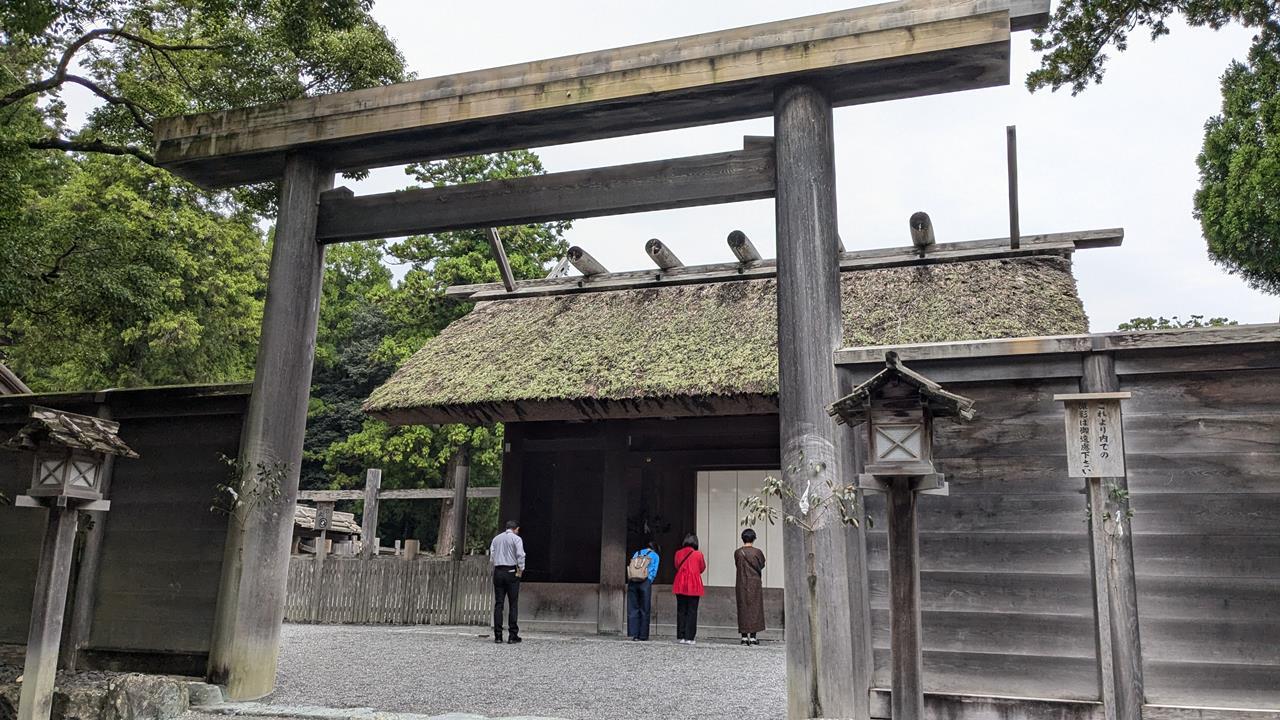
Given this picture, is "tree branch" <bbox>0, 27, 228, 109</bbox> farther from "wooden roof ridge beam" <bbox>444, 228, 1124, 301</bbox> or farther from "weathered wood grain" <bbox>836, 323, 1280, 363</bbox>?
"weathered wood grain" <bbox>836, 323, 1280, 363</bbox>

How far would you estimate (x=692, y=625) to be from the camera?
10812 mm

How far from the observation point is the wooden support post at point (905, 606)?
356cm

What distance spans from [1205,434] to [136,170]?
58.4ft

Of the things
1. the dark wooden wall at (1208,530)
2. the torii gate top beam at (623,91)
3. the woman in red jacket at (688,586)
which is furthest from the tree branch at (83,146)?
the dark wooden wall at (1208,530)

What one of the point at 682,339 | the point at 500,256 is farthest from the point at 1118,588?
the point at 500,256

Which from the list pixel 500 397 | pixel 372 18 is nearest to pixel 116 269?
pixel 372 18

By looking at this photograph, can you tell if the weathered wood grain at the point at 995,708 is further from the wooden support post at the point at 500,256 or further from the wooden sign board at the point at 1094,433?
the wooden support post at the point at 500,256

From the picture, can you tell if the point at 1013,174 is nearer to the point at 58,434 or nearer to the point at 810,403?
the point at 810,403

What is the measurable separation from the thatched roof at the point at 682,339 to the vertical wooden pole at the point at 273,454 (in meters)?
4.70

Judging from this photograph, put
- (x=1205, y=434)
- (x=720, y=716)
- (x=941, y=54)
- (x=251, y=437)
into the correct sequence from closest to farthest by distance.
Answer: (x=1205, y=434)
(x=941, y=54)
(x=720, y=716)
(x=251, y=437)

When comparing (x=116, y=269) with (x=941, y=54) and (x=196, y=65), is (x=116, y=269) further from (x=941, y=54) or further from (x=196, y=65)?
(x=941, y=54)

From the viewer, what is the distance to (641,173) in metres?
5.79

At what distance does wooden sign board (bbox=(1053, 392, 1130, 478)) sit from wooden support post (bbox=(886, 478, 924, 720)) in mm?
1115

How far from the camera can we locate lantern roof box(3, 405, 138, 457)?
5.05m
